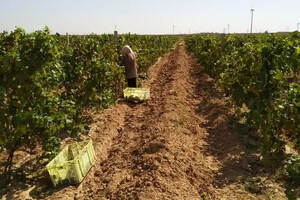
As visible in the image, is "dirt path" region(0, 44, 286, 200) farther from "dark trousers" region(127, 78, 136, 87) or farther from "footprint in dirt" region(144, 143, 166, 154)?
"dark trousers" region(127, 78, 136, 87)

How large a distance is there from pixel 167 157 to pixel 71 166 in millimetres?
1627

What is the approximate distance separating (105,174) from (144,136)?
1578 mm

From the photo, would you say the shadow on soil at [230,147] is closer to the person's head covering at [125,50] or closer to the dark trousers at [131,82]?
the dark trousers at [131,82]

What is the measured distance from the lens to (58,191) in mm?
4617

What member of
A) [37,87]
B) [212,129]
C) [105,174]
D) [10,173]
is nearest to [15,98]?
[37,87]

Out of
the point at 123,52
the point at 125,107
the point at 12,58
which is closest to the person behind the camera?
the point at 12,58

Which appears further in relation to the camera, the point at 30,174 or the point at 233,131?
the point at 233,131

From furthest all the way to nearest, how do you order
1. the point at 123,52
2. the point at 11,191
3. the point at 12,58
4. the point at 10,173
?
1. the point at 123,52
2. the point at 10,173
3. the point at 11,191
4. the point at 12,58

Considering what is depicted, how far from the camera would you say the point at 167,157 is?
5.35 meters

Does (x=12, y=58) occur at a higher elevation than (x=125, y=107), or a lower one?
higher

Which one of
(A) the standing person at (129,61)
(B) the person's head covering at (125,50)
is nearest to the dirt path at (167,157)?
(A) the standing person at (129,61)

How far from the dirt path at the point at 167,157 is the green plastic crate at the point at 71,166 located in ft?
0.47

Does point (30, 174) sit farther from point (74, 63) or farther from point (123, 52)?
point (123, 52)

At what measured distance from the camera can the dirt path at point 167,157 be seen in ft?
15.0
